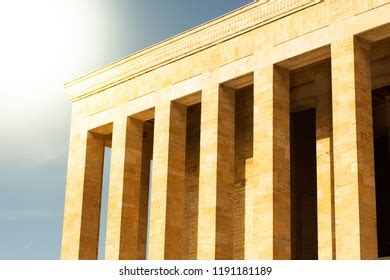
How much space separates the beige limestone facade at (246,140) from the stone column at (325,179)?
0.03m

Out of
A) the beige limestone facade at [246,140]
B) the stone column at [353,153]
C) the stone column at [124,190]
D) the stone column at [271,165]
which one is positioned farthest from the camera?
the stone column at [124,190]

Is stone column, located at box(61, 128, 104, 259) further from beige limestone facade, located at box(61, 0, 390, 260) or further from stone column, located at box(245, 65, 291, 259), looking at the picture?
stone column, located at box(245, 65, 291, 259)

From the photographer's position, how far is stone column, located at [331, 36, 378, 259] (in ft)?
59.9

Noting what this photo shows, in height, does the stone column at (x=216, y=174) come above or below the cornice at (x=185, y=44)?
below

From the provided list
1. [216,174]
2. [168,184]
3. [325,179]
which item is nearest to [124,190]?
[168,184]

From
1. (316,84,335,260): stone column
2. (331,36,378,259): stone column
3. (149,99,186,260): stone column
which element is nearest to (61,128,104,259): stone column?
(149,99,186,260): stone column

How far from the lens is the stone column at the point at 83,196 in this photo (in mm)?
26136

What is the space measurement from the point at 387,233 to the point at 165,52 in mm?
8930

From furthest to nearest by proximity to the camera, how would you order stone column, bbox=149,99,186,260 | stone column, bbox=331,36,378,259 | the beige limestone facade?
1. stone column, bbox=149,99,186,260
2. the beige limestone facade
3. stone column, bbox=331,36,378,259

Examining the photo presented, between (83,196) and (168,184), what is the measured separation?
166 inches

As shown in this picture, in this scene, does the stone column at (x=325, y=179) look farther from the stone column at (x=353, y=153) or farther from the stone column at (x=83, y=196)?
the stone column at (x=83, y=196)

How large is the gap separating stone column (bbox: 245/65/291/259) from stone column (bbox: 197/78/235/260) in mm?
1097

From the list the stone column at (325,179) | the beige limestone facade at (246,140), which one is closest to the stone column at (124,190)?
the beige limestone facade at (246,140)

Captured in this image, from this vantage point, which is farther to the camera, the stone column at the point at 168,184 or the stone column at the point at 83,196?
the stone column at the point at 83,196
